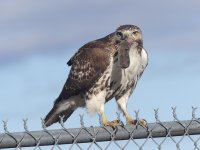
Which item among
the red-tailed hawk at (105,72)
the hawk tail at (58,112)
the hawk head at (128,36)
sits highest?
the hawk head at (128,36)

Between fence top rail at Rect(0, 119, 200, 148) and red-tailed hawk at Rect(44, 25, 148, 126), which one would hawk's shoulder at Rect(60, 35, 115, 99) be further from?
fence top rail at Rect(0, 119, 200, 148)

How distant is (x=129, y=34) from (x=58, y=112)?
127 centimetres

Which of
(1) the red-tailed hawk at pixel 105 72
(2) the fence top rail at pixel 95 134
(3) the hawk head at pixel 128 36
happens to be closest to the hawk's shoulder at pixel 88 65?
(1) the red-tailed hawk at pixel 105 72

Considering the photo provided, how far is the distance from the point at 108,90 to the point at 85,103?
0.38m

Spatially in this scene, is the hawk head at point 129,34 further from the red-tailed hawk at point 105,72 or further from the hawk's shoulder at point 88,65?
the hawk's shoulder at point 88,65

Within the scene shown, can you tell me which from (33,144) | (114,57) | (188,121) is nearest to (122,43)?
(114,57)

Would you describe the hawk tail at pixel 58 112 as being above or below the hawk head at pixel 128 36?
below

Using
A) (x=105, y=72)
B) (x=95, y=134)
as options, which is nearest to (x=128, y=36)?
(x=105, y=72)

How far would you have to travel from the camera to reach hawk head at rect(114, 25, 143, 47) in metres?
8.48

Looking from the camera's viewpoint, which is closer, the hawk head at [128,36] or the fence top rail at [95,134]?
the fence top rail at [95,134]

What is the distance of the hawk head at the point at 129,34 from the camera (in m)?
8.48

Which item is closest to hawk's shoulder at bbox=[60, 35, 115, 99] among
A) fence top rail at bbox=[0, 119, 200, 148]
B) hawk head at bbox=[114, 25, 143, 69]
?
hawk head at bbox=[114, 25, 143, 69]

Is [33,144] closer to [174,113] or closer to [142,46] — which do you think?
[174,113]

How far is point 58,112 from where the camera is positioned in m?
8.79
